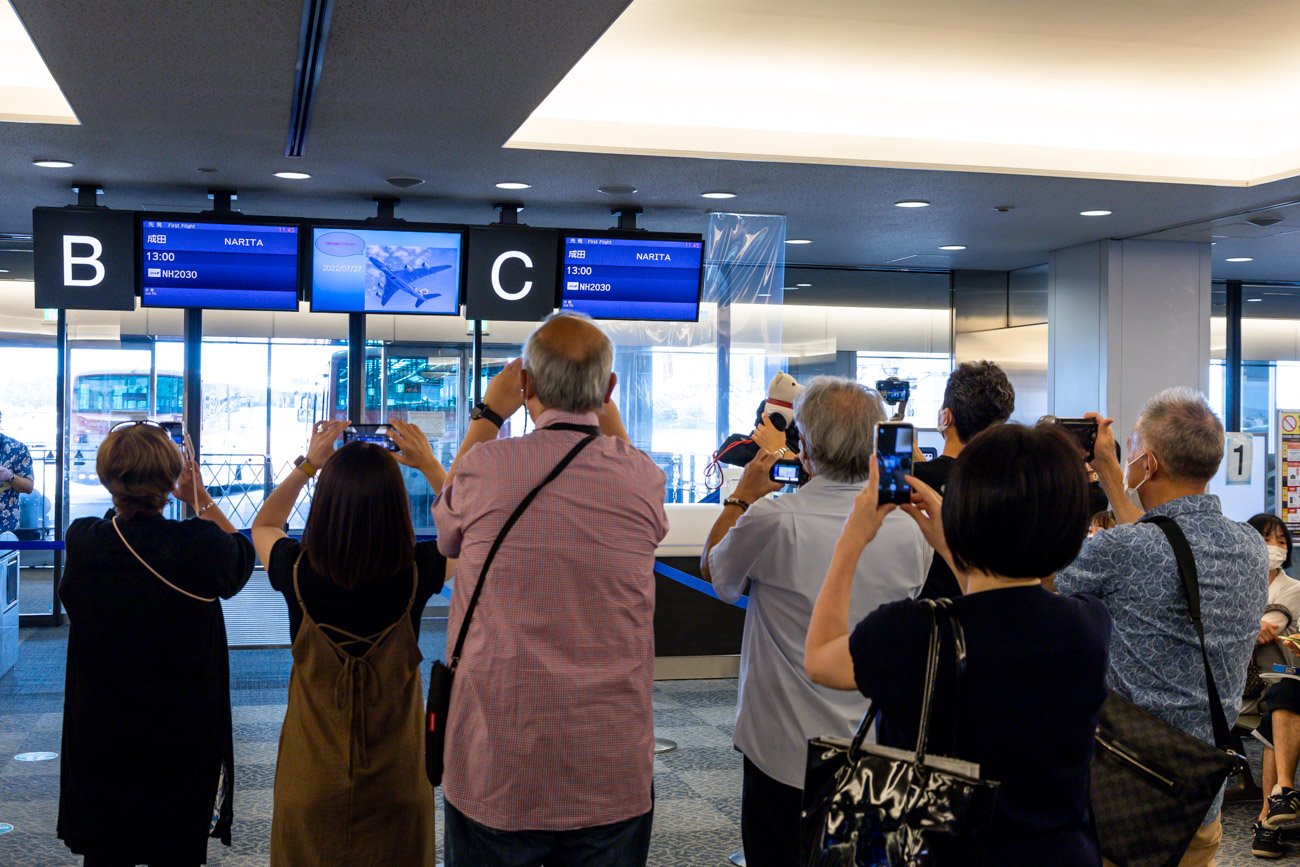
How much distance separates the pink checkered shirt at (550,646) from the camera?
2033 mm

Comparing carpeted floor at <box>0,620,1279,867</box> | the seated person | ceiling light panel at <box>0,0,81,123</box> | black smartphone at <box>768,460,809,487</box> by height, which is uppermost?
ceiling light panel at <box>0,0,81,123</box>

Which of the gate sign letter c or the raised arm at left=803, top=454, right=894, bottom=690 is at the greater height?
the gate sign letter c

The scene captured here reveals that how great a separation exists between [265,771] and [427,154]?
9.97ft

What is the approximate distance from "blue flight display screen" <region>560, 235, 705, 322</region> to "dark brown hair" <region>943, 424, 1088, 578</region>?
18.0 ft

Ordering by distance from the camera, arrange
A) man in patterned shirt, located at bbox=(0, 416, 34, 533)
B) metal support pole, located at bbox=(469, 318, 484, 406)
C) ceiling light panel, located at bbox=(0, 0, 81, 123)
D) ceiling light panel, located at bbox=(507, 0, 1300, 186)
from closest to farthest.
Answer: ceiling light panel, located at bbox=(507, 0, 1300, 186) → ceiling light panel, located at bbox=(0, 0, 81, 123) → man in patterned shirt, located at bbox=(0, 416, 34, 533) → metal support pole, located at bbox=(469, 318, 484, 406)

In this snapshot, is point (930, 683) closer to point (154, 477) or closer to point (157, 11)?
point (154, 477)

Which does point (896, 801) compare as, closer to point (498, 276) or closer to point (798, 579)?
point (798, 579)

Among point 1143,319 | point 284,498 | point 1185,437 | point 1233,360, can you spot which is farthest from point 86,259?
point 1233,360

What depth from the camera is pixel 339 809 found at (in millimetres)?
2525

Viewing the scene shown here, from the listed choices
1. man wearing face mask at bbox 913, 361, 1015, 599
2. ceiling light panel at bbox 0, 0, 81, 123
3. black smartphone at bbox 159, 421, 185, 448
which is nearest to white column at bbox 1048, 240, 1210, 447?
man wearing face mask at bbox 913, 361, 1015, 599

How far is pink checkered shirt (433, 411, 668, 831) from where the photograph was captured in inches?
80.0

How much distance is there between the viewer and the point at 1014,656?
1560mm

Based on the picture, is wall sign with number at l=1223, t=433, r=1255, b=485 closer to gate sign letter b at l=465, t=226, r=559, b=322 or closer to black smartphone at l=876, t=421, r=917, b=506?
gate sign letter b at l=465, t=226, r=559, b=322

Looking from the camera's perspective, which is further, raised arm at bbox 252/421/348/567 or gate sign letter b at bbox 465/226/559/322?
gate sign letter b at bbox 465/226/559/322
